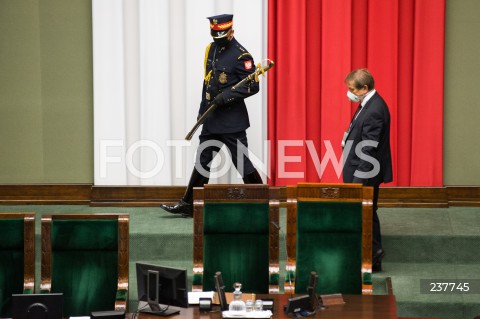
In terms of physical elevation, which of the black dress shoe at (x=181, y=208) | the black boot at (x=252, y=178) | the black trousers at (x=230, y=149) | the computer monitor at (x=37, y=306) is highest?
the black trousers at (x=230, y=149)

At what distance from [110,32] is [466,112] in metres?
3.03

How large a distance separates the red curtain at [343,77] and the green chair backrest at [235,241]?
2406 mm

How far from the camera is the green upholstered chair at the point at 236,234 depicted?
16.1 ft

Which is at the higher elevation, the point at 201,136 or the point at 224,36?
the point at 224,36

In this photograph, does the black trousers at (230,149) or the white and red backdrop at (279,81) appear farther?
the white and red backdrop at (279,81)

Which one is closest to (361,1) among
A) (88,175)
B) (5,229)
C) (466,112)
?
(466,112)

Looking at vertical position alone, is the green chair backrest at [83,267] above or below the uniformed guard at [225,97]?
below

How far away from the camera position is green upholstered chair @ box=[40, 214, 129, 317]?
4633 mm

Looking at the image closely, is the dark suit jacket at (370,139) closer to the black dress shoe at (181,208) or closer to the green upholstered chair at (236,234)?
the green upholstered chair at (236,234)

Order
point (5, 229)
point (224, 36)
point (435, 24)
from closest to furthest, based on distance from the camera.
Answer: point (5, 229) < point (224, 36) < point (435, 24)

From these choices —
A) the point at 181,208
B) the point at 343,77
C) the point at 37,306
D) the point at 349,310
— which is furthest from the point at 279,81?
the point at 37,306

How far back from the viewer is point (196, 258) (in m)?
4.90

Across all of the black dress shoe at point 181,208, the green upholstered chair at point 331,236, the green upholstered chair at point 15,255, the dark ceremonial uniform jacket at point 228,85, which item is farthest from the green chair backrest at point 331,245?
the black dress shoe at point 181,208

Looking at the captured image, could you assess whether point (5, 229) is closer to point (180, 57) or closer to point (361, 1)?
point (180, 57)
